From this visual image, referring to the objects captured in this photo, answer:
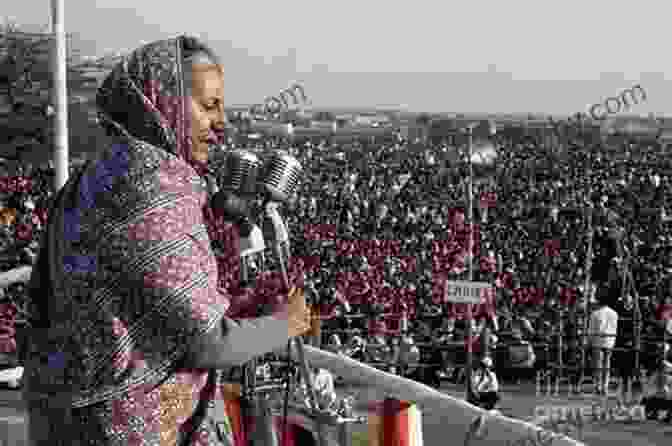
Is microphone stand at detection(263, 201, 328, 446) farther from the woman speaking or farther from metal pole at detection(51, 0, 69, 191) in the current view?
metal pole at detection(51, 0, 69, 191)

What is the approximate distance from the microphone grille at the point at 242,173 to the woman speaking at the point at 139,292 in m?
0.18

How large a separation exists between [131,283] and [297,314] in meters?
0.29

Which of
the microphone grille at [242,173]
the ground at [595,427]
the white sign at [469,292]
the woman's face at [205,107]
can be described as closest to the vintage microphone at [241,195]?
the microphone grille at [242,173]

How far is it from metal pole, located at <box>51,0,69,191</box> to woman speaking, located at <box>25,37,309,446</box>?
12.1ft

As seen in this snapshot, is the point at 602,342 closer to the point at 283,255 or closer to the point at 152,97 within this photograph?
the point at 283,255

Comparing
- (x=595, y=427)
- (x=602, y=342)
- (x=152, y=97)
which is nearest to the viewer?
(x=152, y=97)

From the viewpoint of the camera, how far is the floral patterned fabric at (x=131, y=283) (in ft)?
5.94

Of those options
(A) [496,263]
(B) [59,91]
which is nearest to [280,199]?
(B) [59,91]

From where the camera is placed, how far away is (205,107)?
197 cm

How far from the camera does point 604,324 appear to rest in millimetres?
13492

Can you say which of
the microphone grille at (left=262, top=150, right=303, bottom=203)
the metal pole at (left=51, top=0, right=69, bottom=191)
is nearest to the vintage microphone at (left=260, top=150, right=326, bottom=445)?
the microphone grille at (left=262, top=150, right=303, bottom=203)

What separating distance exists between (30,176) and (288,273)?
25935 mm

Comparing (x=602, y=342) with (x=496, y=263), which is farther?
(x=496, y=263)

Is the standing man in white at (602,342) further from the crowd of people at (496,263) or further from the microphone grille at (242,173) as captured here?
the microphone grille at (242,173)
